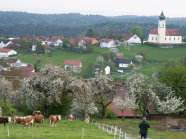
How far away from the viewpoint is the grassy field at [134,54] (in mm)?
156062

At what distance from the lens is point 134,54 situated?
174 metres

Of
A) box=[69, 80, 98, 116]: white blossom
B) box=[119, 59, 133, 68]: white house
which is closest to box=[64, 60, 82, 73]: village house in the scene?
box=[119, 59, 133, 68]: white house

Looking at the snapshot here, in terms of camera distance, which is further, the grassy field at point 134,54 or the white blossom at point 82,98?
the grassy field at point 134,54

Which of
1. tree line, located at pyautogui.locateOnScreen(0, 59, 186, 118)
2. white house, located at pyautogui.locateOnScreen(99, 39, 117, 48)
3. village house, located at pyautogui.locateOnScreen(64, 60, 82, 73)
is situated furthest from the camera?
white house, located at pyautogui.locateOnScreen(99, 39, 117, 48)

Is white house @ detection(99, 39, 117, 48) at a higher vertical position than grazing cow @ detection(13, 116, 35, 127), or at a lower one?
higher

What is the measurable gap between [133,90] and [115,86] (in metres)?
2.65

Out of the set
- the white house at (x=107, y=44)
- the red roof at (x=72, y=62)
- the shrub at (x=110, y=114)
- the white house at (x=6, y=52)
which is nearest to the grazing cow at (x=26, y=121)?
the shrub at (x=110, y=114)

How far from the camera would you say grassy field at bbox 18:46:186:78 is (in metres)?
156

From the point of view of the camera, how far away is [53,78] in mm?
49594

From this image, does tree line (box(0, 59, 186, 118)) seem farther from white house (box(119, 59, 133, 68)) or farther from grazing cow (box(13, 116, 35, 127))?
white house (box(119, 59, 133, 68))

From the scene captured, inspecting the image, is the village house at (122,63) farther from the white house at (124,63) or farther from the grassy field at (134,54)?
the grassy field at (134,54)

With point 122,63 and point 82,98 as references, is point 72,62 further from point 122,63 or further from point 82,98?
point 82,98

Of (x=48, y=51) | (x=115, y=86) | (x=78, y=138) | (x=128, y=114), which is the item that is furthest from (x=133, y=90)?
(x=48, y=51)

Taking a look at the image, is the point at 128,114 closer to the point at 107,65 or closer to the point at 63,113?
Answer: the point at 63,113
